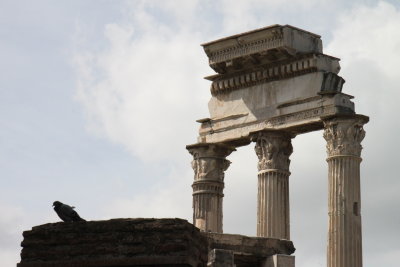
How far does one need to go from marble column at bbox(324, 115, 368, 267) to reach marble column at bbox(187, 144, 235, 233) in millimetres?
4418

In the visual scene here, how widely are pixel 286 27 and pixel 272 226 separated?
483cm

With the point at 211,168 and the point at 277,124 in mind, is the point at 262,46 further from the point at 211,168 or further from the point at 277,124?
the point at 211,168

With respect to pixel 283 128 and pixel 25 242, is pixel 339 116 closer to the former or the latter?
pixel 283 128

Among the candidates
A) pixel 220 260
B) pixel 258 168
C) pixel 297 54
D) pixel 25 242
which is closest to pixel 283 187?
pixel 258 168

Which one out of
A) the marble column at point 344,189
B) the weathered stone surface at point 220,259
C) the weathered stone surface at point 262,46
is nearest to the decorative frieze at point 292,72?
the weathered stone surface at point 262,46

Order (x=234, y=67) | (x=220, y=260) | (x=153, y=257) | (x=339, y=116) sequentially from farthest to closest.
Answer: (x=234, y=67) → (x=339, y=116) → (x=220, y=260) → (x=153, y=257)

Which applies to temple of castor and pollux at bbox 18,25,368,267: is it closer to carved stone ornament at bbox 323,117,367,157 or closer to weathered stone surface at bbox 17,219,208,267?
carved stone ornament at bbox 323,117,367,157

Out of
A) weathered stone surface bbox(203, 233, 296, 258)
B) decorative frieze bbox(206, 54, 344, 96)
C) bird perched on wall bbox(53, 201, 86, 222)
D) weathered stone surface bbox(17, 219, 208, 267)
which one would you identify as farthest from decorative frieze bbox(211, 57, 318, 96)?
weathered stone surface bbox(17, 219, 208, 267)

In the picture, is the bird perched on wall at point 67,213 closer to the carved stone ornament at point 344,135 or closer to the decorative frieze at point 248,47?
the carved stone ornament at point 344,135

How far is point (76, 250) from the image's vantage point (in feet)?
44.4

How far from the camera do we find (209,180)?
3778cm

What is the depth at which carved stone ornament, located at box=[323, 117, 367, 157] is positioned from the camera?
33.8 m

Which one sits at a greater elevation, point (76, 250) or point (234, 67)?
point (234, 67)

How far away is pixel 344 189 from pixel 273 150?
2.86m
